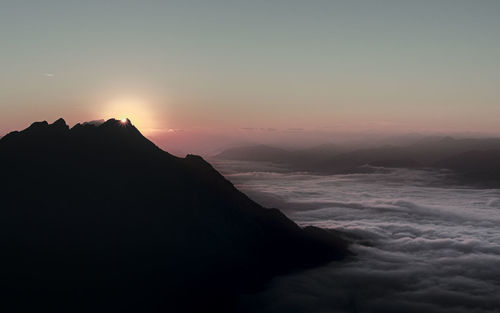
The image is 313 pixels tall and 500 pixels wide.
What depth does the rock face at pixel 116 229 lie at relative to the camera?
301 ft

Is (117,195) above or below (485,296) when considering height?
above

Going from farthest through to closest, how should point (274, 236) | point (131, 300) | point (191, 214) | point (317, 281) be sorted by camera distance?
point (274, 236)
point (317, 281)
point (191, 214)
point (131, 300)

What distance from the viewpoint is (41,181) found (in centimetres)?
10012

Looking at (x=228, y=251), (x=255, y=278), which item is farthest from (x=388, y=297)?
(x=228, y=251)

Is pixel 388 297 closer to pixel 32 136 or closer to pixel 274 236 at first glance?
pixel 274 236

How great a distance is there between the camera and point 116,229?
10475cm

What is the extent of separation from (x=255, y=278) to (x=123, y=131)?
59621 mm

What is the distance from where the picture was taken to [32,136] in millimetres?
107188

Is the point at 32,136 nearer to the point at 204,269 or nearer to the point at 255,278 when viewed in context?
the point at 204,269

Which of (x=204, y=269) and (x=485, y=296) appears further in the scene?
(x=485, y=296)

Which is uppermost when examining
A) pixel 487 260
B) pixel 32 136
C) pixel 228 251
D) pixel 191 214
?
pixel 32 136

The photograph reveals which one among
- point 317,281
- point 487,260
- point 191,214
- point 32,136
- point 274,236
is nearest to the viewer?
point 32,136

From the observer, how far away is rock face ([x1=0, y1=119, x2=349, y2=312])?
301ft

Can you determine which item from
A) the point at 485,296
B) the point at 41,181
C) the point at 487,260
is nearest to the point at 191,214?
the point at 41,181
